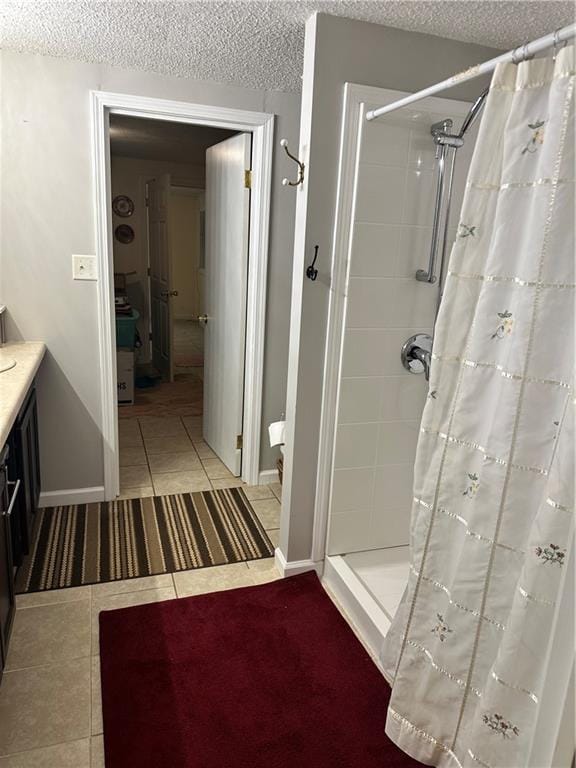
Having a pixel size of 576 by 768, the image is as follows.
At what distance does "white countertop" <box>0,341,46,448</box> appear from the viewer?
66.6 inches

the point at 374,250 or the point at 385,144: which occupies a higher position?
the point at 385,144

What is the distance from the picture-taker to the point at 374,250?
2111 mm

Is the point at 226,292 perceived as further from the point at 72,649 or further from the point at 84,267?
the point at 72,649

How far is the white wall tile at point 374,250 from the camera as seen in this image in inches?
82.0

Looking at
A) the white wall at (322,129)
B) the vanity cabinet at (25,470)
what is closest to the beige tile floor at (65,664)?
the vanity cabinet at (25,470)

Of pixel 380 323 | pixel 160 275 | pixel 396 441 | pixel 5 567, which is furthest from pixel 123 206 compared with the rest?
pixel 5 567

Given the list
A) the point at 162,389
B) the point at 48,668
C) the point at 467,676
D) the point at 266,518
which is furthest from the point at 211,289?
the point at 467,676

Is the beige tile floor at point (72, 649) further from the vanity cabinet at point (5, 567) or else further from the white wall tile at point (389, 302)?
the white wall tile at point (389, 302)

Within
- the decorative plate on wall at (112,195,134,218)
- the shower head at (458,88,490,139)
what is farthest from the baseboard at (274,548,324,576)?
the decorative plate on wall at (112,195,134,218)

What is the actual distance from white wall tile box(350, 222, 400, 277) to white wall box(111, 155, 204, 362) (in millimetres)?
3980

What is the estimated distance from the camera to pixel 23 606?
2.16 meters

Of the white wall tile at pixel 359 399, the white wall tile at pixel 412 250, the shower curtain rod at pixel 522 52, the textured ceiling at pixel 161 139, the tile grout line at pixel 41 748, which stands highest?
the textured ceiling at pixel 161 139

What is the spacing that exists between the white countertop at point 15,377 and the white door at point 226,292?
3.35 ft

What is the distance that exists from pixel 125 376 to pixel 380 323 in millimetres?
2879
